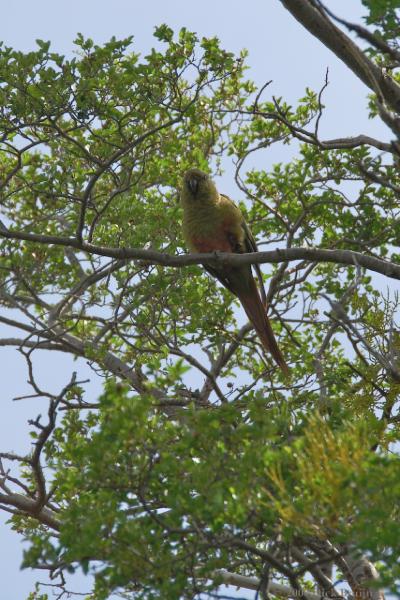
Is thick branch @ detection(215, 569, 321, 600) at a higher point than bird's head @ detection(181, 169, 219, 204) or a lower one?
lower

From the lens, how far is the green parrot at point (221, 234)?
25.6 feet

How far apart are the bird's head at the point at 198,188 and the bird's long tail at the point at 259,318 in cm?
94

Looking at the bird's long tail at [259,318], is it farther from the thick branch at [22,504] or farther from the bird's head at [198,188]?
the thick branch at [22,504]

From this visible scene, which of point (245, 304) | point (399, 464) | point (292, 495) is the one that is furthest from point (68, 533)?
point (245, 304)

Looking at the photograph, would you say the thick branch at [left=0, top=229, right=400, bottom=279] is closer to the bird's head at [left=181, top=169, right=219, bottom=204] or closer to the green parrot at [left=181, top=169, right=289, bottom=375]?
the green parrot at [left=181, top=169, right=289, bottom=375]

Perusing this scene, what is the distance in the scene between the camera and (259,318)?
7.84 metres

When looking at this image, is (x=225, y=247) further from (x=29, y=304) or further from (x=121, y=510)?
(x=121, y=510)

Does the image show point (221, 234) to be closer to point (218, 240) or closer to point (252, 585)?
point (218, 240)

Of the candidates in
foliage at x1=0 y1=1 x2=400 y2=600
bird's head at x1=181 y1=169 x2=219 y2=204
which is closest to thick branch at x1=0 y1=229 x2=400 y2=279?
foliage at x1=0 y1=1 x2=400 y2=600

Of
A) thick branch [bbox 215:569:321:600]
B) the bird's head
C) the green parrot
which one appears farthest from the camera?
the bird's head

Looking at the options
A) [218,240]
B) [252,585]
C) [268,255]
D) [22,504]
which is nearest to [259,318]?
[218,240]

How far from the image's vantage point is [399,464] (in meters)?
3.38

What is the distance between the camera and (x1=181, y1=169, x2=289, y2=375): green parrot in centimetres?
779

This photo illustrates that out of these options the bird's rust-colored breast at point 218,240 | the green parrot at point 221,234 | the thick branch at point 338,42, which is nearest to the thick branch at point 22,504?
the green parrot at point 221,234
